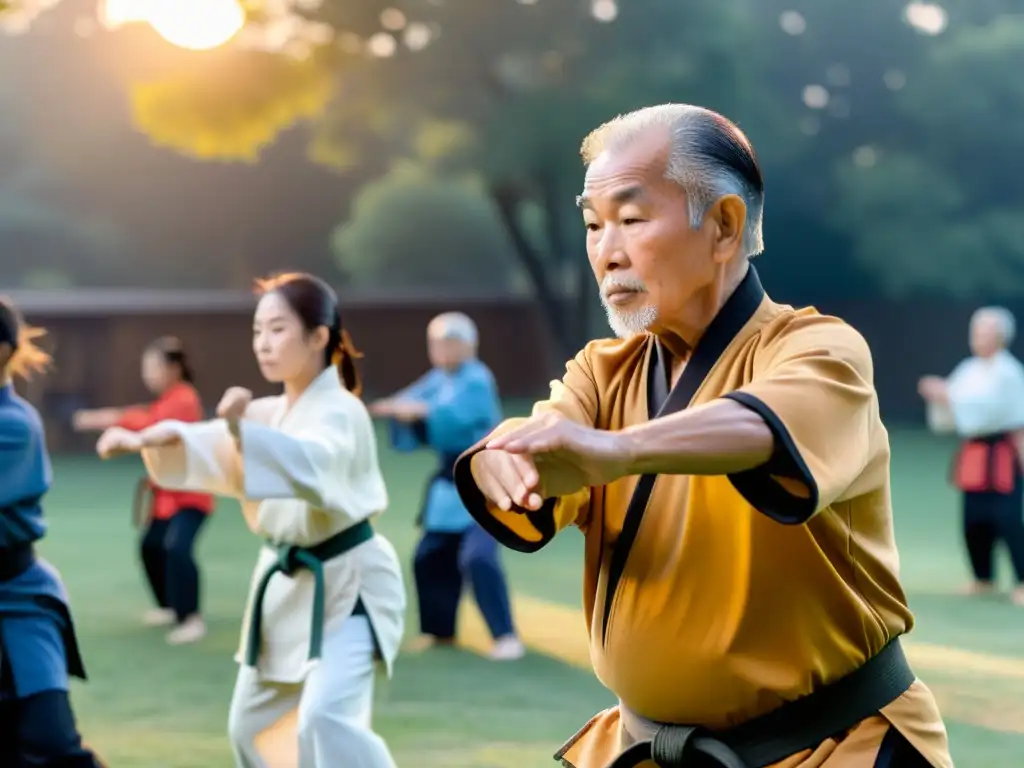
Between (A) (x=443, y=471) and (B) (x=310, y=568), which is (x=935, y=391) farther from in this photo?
(B) (x=310, y=568)

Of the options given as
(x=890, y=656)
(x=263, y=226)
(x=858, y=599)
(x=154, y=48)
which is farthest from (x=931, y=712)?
(x=263, y=226)

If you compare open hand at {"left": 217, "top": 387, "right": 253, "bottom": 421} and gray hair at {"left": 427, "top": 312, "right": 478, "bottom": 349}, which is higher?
gray hair at {"left": 427, "top": 312, "right": 478, "bottom": 349}

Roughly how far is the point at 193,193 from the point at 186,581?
84.9 ft

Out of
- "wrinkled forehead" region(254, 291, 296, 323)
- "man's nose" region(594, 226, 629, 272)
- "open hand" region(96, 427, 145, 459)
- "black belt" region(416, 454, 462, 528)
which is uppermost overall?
"man's nose" region(594, 226, 629, 272)

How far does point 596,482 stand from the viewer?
1761 mm

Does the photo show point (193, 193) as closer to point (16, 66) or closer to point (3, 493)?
point (16, 66)

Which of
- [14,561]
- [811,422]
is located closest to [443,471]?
[14,561]

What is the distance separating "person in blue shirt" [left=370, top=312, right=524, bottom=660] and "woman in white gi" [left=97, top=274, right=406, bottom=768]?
285cm

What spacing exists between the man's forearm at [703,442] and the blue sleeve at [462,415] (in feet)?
18.3

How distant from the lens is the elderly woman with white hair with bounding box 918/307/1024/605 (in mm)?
8703

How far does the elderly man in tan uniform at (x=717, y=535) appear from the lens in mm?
2078

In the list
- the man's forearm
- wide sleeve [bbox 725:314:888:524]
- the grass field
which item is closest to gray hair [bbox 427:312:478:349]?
the grass field

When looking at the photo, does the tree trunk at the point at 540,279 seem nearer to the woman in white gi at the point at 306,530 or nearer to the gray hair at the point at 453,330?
the gray hair at the point at 453,330

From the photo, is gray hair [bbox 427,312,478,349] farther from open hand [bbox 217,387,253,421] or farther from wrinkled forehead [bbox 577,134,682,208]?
wrinkled forehead [bbox 577,134,682,208]
